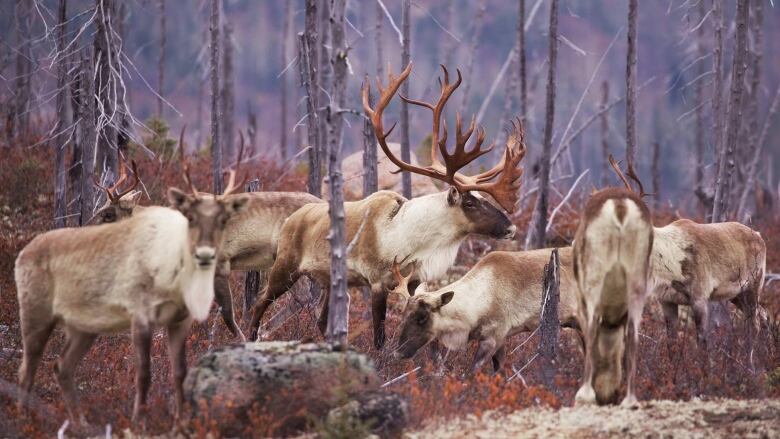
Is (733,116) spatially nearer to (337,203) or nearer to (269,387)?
(337,203)

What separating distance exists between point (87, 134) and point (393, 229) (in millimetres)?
3569

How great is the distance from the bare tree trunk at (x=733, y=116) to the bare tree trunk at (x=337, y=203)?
6.30 metres

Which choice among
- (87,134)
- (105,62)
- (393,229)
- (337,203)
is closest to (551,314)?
(393,229)

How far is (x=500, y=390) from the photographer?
761 cm

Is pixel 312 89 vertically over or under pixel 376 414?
over

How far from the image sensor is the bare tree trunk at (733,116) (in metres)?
11.8

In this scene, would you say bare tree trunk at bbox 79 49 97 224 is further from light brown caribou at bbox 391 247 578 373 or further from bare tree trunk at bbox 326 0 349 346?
bare tree trunk at bbox 326 0 349 346

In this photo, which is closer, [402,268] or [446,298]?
[446,298]

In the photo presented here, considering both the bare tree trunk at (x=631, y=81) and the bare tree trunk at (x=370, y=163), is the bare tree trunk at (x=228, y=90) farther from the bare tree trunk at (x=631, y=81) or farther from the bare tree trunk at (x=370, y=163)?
the bare tree trunk at (x=631, y=81)

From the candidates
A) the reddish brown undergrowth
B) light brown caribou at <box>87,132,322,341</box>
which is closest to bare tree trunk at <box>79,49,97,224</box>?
light brown caribou at <box>87,132,322,341</box>

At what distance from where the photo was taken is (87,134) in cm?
1035

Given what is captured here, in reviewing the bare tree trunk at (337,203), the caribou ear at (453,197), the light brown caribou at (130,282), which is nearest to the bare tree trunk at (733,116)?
the caribou ear at (453,197)

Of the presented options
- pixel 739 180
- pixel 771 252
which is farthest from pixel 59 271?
pixel 739 180

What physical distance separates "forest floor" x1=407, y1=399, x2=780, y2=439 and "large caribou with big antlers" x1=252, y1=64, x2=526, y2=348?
2862 millimetres
